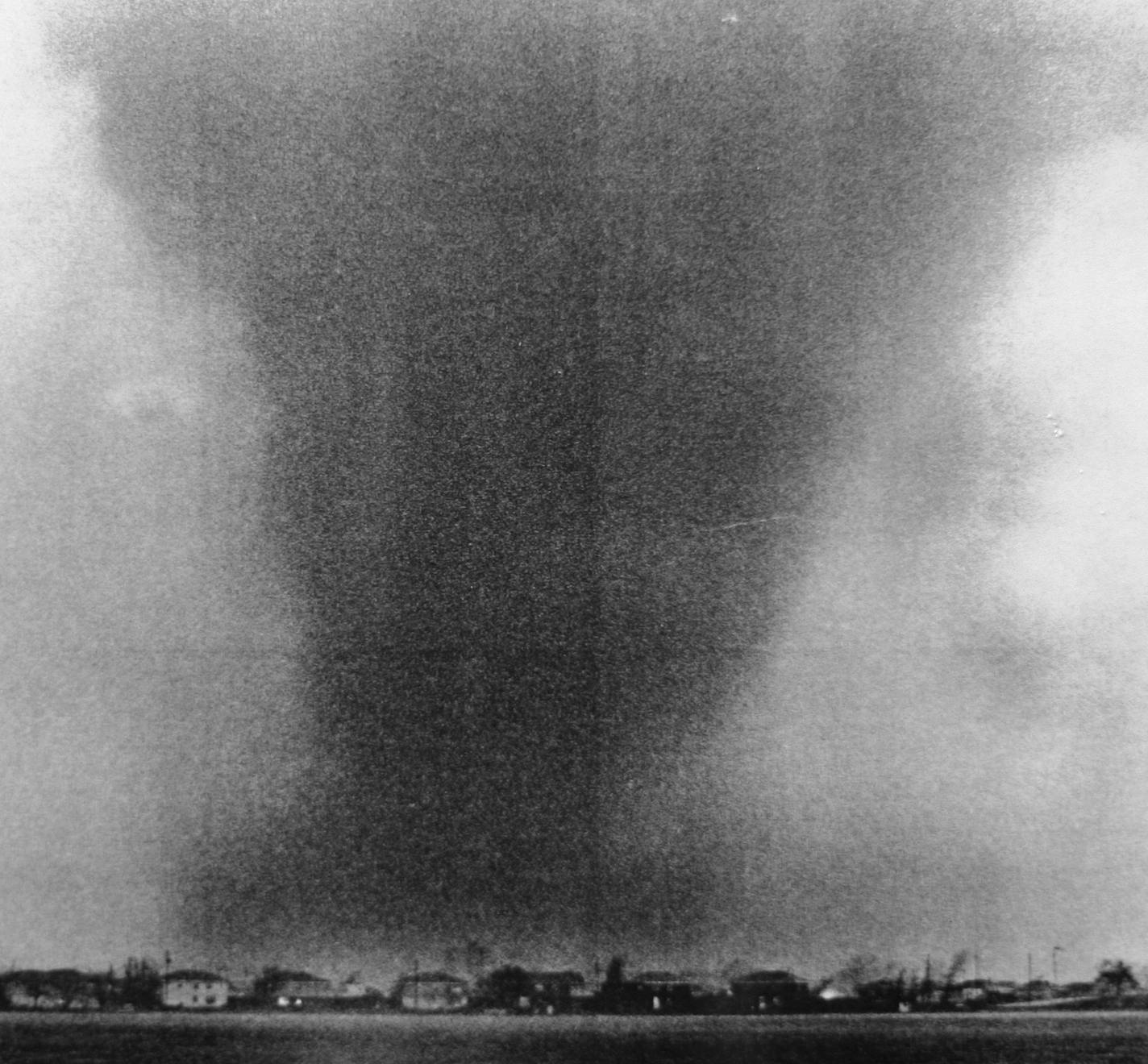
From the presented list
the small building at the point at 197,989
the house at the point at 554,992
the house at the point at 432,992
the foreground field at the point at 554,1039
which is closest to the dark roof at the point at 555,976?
the house at the point at 554,992

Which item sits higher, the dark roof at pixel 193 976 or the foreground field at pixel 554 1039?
the dark roof at pixel 193 976

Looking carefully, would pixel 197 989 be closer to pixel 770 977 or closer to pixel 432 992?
pixel 432 992

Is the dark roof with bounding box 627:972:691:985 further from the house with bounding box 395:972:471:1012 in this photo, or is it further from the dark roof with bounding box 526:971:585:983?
the house with bounding box 395:972:471:1012

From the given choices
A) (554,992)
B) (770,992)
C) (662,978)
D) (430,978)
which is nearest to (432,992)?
(430,978)

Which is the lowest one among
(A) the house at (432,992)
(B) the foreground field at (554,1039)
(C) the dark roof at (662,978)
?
(B) the foreground field at (554,1039)

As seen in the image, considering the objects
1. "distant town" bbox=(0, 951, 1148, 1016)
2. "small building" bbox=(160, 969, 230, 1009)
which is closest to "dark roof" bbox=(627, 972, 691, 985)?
"distant town" bbox=(0, 951, 1148, 1016)

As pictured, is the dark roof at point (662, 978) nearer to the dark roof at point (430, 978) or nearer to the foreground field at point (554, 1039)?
the foreground field at point (554, 1039)

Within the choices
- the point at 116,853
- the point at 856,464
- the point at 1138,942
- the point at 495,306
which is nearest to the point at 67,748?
the point at 116,853

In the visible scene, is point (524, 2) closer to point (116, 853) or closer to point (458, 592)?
point (458, 592)
